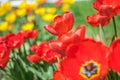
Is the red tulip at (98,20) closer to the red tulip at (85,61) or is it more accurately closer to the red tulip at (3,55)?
the red tulip at (85,61)

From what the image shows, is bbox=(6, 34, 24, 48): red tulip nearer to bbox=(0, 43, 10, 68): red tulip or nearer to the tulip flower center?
bbox=(0, 43, 10, 68): red tulip

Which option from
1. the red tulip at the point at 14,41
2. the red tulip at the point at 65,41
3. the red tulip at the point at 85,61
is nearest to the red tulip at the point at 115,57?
the red tulip at the point at 85,61

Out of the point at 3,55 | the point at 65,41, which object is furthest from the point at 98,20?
the point at 3,55

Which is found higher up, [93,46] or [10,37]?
[93,46]

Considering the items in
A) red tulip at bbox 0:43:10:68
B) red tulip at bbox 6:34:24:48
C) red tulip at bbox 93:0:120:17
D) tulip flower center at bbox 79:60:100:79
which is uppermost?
red tulip at bbox 93:0:120:17

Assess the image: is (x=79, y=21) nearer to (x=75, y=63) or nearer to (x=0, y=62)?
(x=0, y=62)

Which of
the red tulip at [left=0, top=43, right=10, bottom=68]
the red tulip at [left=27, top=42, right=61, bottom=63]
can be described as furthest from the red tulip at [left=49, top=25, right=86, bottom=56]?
the red tulip at [left=0, top=43, right=10, bottom=68]

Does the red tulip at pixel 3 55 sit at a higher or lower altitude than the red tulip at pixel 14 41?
higher

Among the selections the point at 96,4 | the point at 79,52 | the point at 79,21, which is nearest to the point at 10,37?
the point at 96,4
